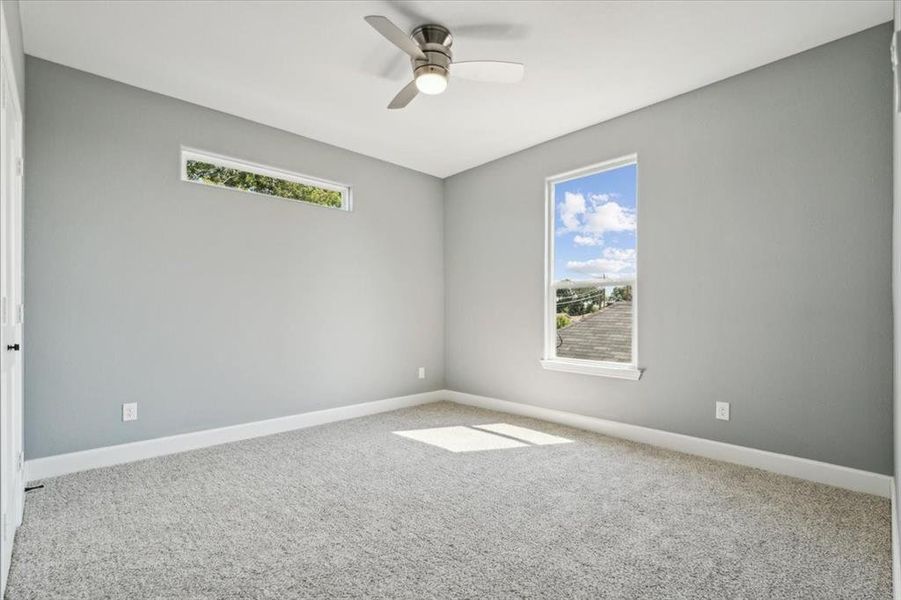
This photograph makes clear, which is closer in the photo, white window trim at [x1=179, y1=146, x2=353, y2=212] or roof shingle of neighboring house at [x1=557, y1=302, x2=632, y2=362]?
white window trim at [x1=179, y1=146, x2=353, y2=212]

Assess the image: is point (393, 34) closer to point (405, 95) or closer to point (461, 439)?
point (405, 95)

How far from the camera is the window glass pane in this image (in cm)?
364

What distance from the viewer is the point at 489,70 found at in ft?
8.28

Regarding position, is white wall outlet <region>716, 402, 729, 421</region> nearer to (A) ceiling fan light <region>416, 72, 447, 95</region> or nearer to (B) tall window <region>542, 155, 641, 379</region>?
(B) tall window <region>542, 155, 641, 379</region>

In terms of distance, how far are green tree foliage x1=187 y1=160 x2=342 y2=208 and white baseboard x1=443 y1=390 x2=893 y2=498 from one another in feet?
8.62

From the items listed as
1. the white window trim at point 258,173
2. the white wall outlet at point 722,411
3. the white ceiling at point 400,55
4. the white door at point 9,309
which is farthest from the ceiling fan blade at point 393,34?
the white wall outlet at point 722,411

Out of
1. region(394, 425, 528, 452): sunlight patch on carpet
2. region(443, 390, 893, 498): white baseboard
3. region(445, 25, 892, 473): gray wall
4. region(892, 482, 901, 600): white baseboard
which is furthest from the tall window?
region(892, 482, 901, 600): white baseboard

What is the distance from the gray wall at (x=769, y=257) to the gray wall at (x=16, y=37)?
3.52 meters

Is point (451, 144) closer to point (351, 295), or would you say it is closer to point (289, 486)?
point (351, 295)

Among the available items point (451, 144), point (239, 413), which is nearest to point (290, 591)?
point (239, 413)

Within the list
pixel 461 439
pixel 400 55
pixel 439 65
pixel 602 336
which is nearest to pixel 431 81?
pixel 439 65

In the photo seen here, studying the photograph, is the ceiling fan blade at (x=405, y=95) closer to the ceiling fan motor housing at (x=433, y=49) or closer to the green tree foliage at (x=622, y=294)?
the ceiling fan motor housing at (x=433, y=49)

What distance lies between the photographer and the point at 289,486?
260cm

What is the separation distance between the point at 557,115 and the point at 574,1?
1.31 meters
